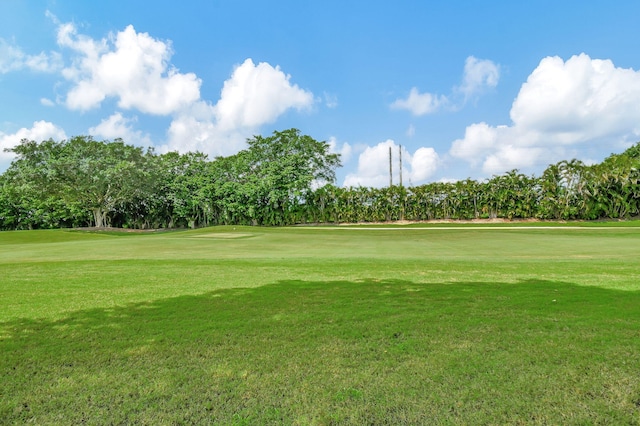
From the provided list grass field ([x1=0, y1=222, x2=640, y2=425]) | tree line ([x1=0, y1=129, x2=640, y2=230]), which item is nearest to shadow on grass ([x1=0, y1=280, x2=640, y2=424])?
grass field ([x1=0, y1=222, x2=640, y2=425])

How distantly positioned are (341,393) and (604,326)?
11.7 ft

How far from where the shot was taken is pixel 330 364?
11.3 ft

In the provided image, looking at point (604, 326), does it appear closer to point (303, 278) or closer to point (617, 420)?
point (617, 420)

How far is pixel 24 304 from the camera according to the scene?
5852 mm

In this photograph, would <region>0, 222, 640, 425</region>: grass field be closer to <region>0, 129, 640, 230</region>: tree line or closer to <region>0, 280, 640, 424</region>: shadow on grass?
<region>0, 280, 640, 424</region>: shadow on grass

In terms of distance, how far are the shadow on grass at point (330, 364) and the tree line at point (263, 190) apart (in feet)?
124

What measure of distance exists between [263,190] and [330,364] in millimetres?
43183

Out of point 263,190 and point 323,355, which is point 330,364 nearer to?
point 323,355

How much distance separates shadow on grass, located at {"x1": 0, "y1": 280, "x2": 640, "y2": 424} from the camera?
275 centimetres

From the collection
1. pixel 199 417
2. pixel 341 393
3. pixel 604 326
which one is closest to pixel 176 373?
pixel 199 417

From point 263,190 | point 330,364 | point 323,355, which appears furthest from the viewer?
point 263,190

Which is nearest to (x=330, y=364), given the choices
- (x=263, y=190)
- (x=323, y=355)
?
(x=323, y=355)

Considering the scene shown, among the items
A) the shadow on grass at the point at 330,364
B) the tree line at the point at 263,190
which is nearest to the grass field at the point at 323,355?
the shadow on grass at the point at 330,364

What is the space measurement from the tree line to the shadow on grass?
37.7m
